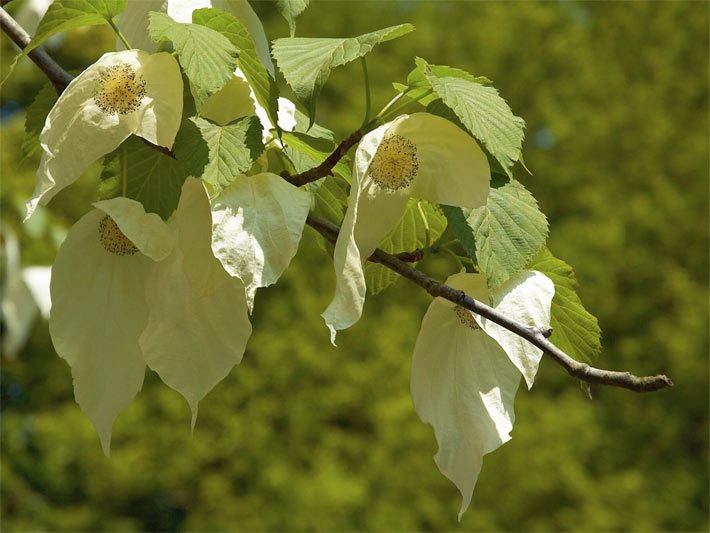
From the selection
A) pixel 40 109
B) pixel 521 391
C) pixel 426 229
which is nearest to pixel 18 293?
pixel 40 109

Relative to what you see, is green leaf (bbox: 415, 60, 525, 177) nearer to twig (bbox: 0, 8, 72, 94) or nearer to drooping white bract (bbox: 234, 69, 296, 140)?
drooping white bract (bbox: 234, 69, 296, 140)

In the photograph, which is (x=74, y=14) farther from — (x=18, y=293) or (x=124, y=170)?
(x=18, y=293)

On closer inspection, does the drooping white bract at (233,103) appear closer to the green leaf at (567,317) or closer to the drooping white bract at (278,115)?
the drooping white bract at (278,115)

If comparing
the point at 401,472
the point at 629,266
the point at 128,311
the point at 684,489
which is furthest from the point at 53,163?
the point at 629,266

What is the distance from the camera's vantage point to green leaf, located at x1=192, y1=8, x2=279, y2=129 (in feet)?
1.59

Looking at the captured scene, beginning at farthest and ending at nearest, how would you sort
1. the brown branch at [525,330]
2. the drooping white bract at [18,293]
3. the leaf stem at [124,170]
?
the drooping white bract at [18,293]
the leaf stem at [124,170]
the brown branch at [525,330]

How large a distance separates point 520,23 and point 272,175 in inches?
152

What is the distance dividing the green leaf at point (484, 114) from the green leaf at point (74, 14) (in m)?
0.16

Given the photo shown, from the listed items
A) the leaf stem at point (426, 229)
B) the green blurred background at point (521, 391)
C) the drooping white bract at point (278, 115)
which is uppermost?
the drooping white bract at point (278, 115)

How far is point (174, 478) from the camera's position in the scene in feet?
11.8

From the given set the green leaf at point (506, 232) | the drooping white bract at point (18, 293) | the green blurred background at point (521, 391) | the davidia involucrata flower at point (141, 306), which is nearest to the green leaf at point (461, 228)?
the green leaf at point (506, 232)

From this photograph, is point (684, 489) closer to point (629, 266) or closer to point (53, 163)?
point (629, 266)

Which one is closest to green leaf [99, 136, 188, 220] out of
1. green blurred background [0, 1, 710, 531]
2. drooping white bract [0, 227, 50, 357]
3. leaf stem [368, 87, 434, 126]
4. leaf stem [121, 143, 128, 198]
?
leaf stem [121, 143, 128, 198]

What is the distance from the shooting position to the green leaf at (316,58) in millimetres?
450
